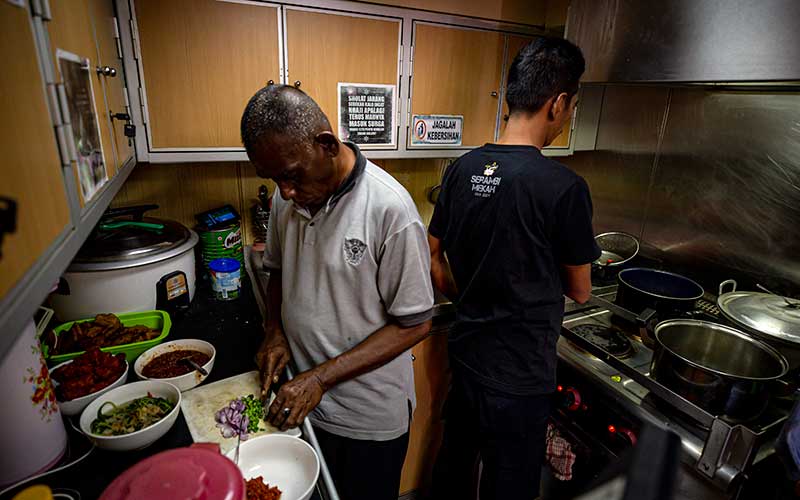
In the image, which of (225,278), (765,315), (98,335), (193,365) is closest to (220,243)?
(225,278)

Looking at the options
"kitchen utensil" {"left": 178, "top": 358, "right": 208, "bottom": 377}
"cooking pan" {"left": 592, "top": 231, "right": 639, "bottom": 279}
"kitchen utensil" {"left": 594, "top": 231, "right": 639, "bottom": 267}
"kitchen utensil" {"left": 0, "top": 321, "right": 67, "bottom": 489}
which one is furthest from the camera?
"kitchen utensil" {"left": 594, "top": 231, "right": 639, "bottom": 267}

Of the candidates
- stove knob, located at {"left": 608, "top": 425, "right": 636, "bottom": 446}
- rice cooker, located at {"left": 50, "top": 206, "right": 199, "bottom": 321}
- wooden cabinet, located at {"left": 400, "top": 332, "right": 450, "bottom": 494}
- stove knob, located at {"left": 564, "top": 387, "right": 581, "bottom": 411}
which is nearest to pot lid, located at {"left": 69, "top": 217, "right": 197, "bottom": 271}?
rice cooker, located at {"left": 50, "top": 206, "right": 199, "bottom": 321}

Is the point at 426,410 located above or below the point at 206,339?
below

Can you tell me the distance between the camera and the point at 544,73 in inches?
49.4

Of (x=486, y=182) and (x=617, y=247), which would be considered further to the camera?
(x=617, y=247)

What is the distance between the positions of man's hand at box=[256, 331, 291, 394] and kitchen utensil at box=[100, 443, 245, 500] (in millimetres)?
401

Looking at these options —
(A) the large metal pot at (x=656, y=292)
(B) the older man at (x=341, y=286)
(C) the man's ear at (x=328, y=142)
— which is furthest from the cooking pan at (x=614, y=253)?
(C) the man's ear at (x=328, y=142)

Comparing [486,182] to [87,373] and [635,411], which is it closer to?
[635,411]

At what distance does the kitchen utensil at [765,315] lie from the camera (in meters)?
1.25

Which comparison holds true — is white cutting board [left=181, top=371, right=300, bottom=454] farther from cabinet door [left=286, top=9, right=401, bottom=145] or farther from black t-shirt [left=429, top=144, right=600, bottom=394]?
cabinet door [left=286, top=9, right=401, bottom=145]

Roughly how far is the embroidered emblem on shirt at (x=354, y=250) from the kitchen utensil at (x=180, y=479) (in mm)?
490

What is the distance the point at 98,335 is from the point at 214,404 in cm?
45

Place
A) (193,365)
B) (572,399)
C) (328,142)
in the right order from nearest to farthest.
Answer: (328,142)
(193,365)
(572,399)

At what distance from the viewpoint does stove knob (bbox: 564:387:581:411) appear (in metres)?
1.43
